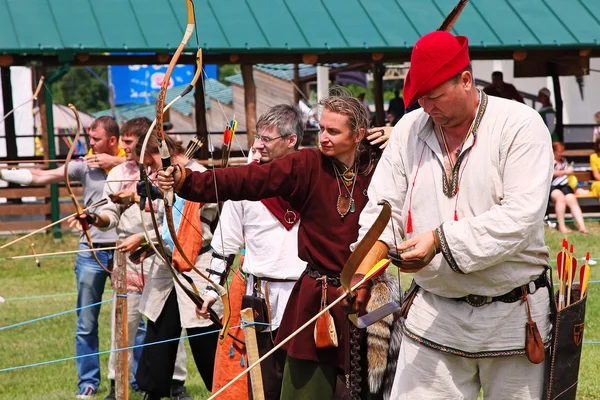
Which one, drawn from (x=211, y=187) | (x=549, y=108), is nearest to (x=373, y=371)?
(x=211, y=187)

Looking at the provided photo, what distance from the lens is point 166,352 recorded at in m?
5.20

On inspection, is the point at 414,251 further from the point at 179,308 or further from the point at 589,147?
the point at 589,147

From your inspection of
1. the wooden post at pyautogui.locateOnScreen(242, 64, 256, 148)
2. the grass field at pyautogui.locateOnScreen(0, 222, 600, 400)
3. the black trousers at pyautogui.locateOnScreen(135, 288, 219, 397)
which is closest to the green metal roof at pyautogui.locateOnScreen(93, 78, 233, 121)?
the wooden post at pyautogui.locateOnScreen(242, 64, 256, 148)

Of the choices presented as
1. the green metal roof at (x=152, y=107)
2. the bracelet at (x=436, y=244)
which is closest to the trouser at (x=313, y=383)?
the bracelet at (x=436, y=244)

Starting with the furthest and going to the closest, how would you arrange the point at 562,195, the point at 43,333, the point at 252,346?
1. the point at 562,195
2. the point at 43,333
3. the point at 252,346

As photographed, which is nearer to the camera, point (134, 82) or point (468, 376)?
point (468, 376)

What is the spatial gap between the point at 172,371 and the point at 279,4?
8.48 meters

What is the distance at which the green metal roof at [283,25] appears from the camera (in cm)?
1178

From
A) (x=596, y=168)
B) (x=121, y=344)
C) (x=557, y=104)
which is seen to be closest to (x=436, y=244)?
(x=121, y=344)

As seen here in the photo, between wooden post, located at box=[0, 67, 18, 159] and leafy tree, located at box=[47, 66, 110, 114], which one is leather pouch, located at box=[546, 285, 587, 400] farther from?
leafy tree, located at box=[47, 66, 110, 114]

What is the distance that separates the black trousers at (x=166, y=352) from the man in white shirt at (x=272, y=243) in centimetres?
91

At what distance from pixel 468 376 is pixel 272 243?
4.60 feet

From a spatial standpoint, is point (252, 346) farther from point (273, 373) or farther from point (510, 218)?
point (510, 218)

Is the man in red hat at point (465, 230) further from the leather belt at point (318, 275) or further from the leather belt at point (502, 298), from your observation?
the leather belt at point (318, 275)
